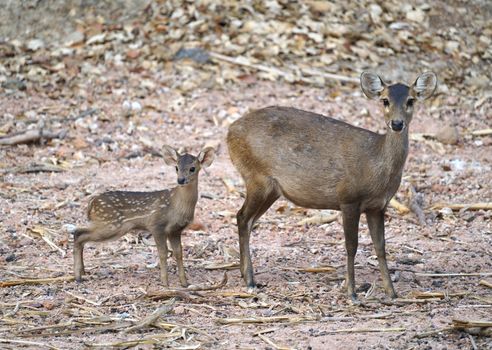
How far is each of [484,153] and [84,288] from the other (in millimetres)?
6953

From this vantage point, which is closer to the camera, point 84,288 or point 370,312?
point 370,312

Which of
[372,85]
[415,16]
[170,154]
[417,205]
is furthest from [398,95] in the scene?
[415,16]

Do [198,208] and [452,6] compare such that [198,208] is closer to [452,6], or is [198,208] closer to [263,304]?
[263,304]

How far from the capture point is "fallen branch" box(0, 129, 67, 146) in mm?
13305

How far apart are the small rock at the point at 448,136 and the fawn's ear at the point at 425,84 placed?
18.1ft

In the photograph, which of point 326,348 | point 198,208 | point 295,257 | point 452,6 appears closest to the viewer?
point 326,348

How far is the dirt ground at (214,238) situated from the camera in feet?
24.6

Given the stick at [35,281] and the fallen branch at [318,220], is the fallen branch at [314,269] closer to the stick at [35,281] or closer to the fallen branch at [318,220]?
the fallen branch at [318,220]

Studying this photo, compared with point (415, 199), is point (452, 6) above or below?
above

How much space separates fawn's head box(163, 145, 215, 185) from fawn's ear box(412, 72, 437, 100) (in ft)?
6.55

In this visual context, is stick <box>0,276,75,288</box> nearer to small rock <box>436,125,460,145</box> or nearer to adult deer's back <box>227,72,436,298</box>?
adult deer's back <box>227,72,436,298</box>

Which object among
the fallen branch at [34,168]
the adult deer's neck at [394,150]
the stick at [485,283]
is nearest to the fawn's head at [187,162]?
the adult deer's neck at [394,150]

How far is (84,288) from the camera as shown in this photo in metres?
8.73

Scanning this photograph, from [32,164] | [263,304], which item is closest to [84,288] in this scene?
[263,304]
